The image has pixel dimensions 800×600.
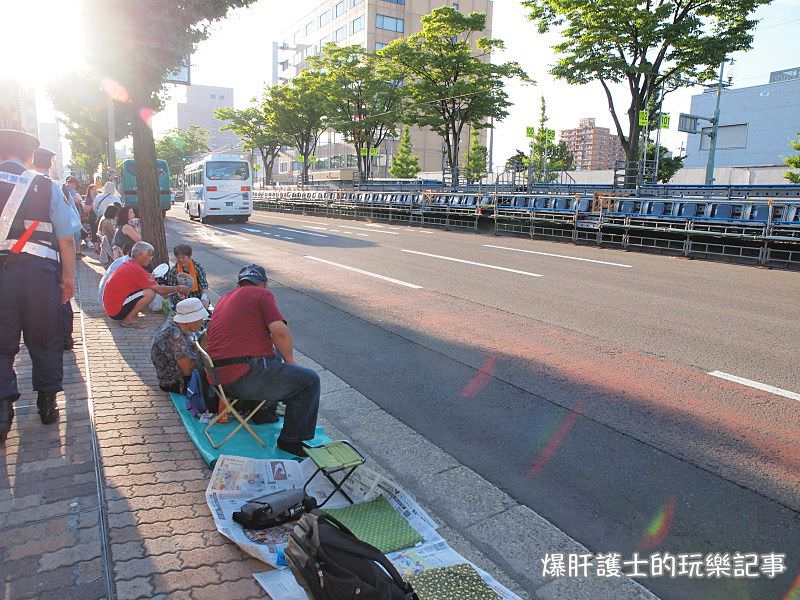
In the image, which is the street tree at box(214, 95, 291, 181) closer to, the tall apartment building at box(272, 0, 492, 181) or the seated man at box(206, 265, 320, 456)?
the tall apartment building at box(272, 0, 492, 181)

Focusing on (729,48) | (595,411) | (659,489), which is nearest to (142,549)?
(659,489)

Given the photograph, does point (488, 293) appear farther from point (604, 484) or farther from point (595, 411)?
point (604, 484)

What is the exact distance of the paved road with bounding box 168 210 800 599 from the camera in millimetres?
3330

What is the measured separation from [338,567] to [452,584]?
27.8 inches

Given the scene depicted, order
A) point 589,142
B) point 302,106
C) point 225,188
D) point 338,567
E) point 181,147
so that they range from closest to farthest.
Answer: point 338,567, point 225,188, point 302,106, point 181,147, point 589,142

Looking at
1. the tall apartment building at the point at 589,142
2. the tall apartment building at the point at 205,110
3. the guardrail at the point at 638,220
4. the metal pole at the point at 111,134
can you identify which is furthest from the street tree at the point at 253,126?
the tall apartment building at the point at 589,142

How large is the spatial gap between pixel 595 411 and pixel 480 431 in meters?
1.09

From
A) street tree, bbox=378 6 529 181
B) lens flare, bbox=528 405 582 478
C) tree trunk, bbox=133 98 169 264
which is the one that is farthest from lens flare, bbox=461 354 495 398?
street tree, bbox=378 6 529 181

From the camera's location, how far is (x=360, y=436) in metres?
4.39

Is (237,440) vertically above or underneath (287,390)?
underneath

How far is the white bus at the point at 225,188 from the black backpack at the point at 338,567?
28361 mm

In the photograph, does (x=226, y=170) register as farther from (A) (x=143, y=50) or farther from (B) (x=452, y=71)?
(A) (x=143, y=50)

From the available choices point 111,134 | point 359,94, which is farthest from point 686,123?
point 111,134

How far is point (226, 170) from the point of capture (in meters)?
29.2
